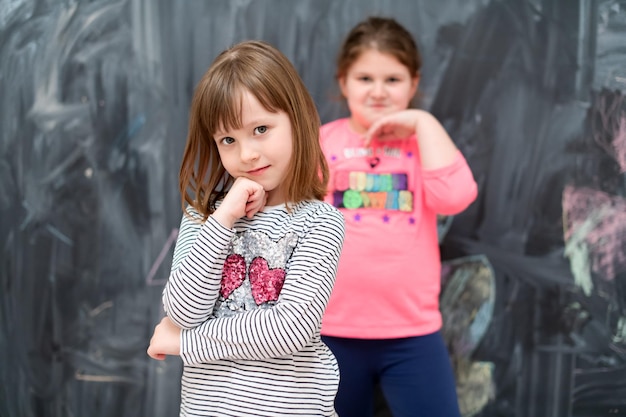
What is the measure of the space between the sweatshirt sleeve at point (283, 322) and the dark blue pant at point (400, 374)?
1.75 ft

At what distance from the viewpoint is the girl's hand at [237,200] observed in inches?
45.5

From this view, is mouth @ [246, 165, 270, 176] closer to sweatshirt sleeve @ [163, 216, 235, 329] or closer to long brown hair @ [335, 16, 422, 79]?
sweatshirt sleeve @ [163, 216, 235, 329]

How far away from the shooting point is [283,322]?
1114 mm

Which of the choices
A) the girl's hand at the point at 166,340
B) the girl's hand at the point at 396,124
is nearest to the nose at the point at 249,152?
the girl's hand at the point at 166,340

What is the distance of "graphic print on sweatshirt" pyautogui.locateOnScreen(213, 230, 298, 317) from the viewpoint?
1175 mm

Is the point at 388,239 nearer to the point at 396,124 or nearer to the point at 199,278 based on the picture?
the point at 396,124

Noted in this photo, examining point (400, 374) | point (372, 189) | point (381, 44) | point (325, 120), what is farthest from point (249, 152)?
point (325, 120)

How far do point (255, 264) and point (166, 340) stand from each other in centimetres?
23

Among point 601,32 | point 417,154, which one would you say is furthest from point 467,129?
point 601,32

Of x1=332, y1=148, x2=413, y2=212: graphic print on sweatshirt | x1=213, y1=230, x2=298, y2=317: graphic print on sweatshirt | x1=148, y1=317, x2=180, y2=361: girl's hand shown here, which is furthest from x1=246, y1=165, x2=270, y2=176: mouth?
x1=332, y1=148, x2=413, y2=212: graphic print on sweatshirt

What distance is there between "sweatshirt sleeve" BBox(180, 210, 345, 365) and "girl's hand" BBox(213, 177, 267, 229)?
13 cm

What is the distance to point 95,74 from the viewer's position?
2.02 meters

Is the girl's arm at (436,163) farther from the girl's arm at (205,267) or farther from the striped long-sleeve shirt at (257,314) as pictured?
the girl's arm at (205,267)

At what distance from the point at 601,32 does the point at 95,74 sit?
1624mm
